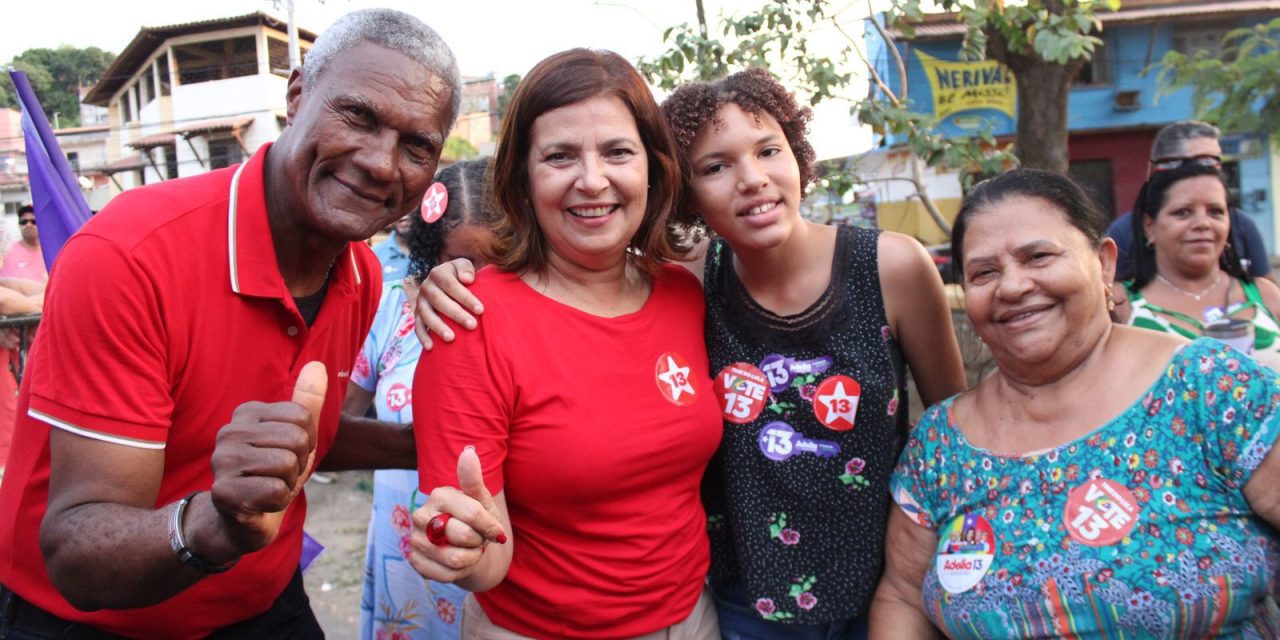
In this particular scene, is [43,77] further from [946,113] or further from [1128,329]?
[1128,329]

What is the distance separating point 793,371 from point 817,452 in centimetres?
20

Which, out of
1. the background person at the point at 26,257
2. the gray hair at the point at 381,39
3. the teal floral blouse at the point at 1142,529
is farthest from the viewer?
the background person at the point at 26,257

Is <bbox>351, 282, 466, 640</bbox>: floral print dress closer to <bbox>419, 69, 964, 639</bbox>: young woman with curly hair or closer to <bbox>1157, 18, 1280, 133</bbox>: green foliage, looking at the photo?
<bbox>419, 69, 964, 639</bbox>: young woman with curly hair

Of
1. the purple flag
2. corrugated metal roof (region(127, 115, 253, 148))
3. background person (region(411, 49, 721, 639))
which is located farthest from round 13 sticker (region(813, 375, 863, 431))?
corrugated metal roof (region(127, 115, 253, 148))

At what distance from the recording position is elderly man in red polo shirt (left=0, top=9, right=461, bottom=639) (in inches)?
55.0

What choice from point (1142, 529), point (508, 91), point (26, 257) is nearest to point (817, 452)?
point (1142, 529)

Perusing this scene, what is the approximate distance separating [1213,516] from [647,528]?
3.73 ft

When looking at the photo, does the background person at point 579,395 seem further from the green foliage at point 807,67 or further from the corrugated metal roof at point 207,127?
the corrugated metal roof at point 207,127

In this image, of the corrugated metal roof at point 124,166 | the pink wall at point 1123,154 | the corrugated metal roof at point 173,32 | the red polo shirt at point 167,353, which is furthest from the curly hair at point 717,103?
the corrugated metal roof at point 124,166

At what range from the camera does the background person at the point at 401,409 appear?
274 cm

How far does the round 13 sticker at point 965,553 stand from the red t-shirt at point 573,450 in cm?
56

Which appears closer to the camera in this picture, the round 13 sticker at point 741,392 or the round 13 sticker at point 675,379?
the round 13 sticker at point 675,379

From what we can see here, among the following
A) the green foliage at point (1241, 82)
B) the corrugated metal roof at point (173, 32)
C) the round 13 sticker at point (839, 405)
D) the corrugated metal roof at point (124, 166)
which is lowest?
the round 13 sticker at point (839, 405)

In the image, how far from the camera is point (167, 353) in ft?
5.32
